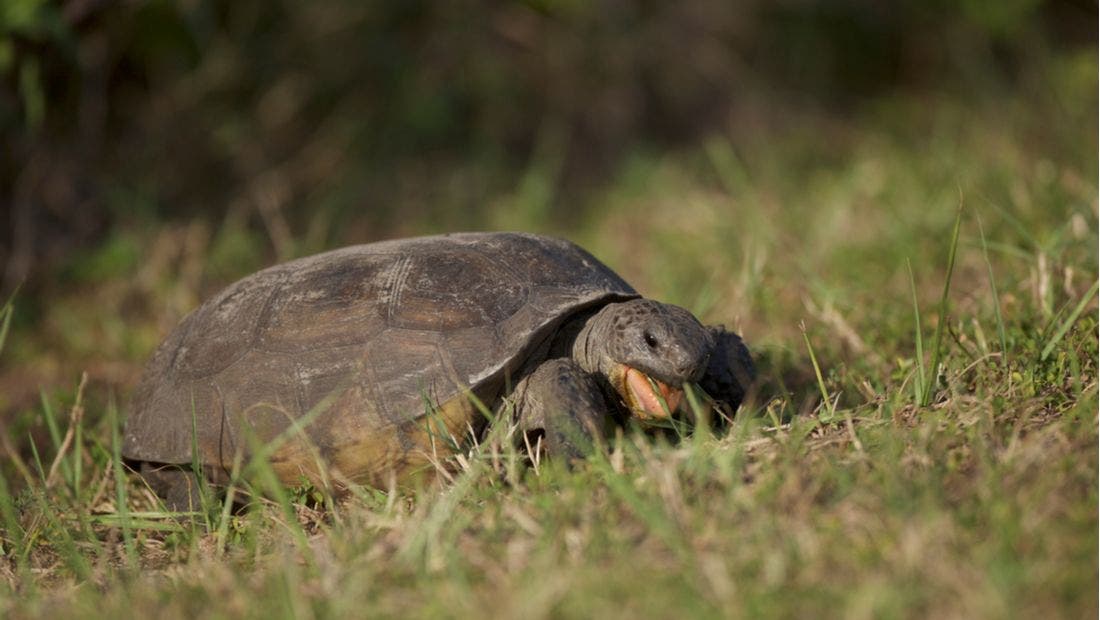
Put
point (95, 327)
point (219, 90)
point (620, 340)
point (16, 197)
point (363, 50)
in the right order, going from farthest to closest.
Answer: point (363, 50) → point (219, 90) → point (16, 197) → point (95, 327) → point (620, 340)

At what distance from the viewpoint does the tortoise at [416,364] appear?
120 inches

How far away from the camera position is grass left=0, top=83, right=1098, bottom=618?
83.5 inches

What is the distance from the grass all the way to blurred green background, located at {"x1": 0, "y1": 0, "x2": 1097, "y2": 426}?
0.23 meters

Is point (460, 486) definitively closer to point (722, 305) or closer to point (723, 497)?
point (723, 497)

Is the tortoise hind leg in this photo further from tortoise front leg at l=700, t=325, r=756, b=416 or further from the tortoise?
tortoise front leg at l=700, t=325, r=756, b=416

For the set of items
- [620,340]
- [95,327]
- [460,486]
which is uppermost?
[620,340]

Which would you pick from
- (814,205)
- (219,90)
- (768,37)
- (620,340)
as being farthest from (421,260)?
(768,37)

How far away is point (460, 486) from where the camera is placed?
2.67 metres

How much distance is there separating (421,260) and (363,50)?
19.6 ft

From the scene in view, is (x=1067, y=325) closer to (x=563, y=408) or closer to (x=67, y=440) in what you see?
(x=563, y=408)

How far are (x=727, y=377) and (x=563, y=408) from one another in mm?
681

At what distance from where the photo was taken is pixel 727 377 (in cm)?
335

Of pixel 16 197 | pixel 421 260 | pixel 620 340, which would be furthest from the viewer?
pixel 16 197

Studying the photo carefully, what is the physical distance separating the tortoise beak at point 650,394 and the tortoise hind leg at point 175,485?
1.39m
